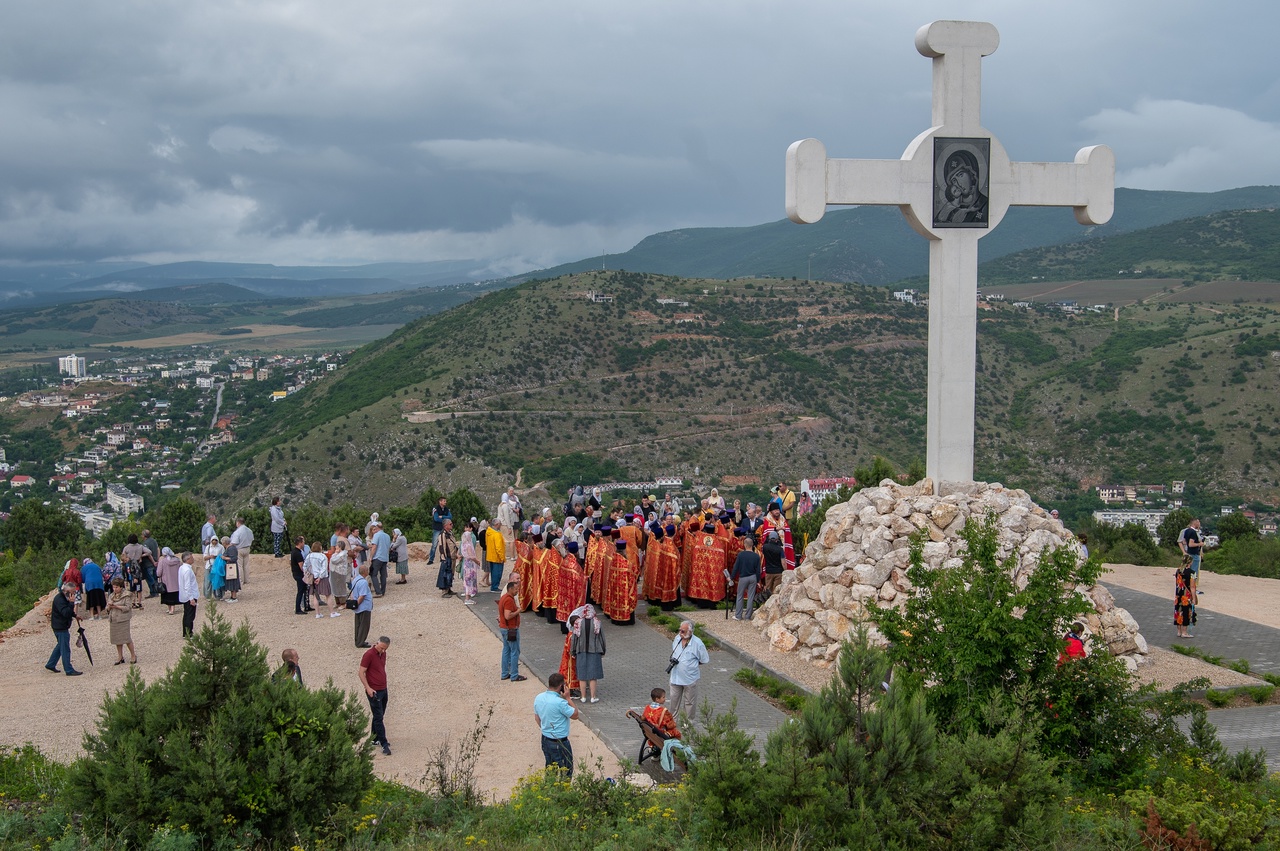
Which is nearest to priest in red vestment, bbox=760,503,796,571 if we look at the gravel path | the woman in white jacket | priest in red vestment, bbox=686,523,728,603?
priest in red vestment, bbox=686,523,728,603

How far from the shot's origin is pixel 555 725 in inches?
352

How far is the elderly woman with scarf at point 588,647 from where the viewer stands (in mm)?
11055

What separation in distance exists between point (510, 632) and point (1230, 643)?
960 centimetres

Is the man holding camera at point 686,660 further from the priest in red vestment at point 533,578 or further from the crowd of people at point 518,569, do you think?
the priest in red vestment at point 533,578

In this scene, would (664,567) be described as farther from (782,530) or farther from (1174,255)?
(1174,255)

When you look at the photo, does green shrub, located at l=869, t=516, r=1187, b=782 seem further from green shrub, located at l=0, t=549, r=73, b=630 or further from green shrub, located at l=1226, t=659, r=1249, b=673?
green shrub, located at l=0, t=549, r=73, b=630

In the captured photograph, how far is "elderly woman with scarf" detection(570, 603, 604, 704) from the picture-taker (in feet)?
36.3

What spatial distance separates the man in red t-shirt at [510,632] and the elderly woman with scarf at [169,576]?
6339 mm

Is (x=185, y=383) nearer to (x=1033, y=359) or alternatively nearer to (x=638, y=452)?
(x=638, y=452)

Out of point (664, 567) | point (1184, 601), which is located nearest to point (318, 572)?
point (664, 567)

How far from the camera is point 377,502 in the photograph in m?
44.6

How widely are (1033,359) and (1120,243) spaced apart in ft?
162

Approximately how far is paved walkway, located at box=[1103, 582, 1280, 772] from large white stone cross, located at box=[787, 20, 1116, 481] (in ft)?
12.7

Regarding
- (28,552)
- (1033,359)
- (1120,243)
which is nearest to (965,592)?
(28,552)
